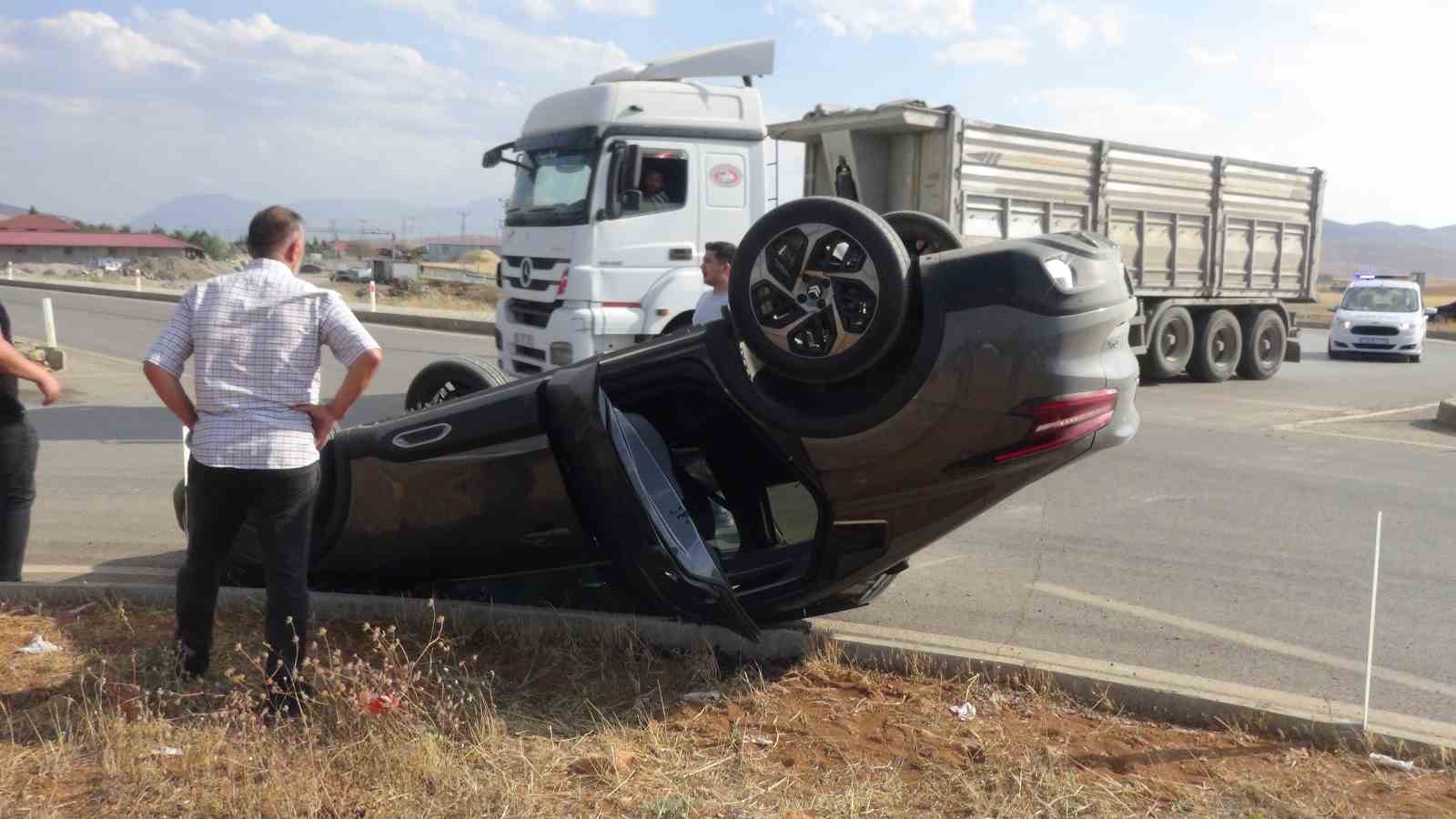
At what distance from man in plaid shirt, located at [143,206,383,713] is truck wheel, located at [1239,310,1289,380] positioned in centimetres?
1616

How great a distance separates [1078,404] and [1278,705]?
127 centimetres

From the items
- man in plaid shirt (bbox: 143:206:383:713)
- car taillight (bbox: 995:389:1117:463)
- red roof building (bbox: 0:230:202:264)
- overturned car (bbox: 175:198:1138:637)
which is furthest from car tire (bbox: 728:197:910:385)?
red roof building (bbox: 0:230:202:264)

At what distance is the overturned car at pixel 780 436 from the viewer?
380 centimetres

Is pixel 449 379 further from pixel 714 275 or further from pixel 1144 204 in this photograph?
pixel 1144 204

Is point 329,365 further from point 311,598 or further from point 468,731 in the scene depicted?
point 468,731

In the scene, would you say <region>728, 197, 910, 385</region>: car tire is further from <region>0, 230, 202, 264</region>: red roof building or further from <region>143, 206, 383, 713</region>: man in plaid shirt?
<region>0, 230, 202, 264</region>: red roof building

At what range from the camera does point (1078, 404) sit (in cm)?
383

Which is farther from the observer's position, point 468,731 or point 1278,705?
point 1278,705

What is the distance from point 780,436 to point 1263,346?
15828mm

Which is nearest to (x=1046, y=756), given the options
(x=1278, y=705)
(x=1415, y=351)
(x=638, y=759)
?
(x=1278, y=705)

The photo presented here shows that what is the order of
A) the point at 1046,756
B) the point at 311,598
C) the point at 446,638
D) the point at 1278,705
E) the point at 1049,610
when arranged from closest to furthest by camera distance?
1. the point at 1046,756
2. the point at 1278,705
3. the point at 446,638
4. the point at 311,598
5. the point at 1049,610

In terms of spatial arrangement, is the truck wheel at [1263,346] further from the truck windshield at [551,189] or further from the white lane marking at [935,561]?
the white lane marking at [935,561]

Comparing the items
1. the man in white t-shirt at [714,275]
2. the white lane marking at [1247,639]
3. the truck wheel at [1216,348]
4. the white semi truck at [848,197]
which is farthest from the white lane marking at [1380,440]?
the man in white t-shirt at [714,275]

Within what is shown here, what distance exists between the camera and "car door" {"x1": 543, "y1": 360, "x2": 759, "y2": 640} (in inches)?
165
